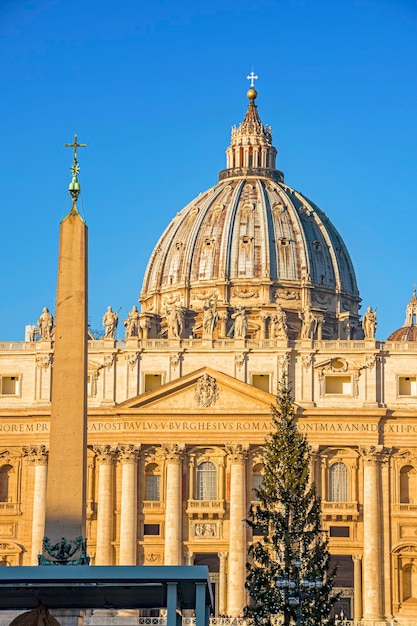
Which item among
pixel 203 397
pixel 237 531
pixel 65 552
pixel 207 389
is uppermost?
pixel 207 389

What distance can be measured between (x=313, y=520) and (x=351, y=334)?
68.2 metres

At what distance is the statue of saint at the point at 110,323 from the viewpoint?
347 feet

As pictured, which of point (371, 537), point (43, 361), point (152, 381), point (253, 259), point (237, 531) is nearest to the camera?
point (237, 531)

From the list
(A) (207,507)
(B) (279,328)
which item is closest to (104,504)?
(A) (207,507)

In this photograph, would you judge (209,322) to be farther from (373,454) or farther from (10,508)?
(10,508)

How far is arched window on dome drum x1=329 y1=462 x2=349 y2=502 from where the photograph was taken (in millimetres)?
102688

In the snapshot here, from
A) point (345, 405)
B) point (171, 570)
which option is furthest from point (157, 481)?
point (171, 570)

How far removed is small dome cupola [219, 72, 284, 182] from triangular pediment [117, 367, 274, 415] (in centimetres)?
4976

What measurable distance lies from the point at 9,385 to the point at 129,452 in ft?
28.4

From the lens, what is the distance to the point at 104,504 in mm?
103000

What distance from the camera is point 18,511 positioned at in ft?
342

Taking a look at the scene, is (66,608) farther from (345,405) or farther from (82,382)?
(345,405)

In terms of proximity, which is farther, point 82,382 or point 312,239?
point 312,239

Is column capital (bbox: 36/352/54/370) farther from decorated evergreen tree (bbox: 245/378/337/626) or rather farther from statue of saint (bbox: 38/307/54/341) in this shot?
decorated evergreen tree (bbox: 245/378/337/626)
